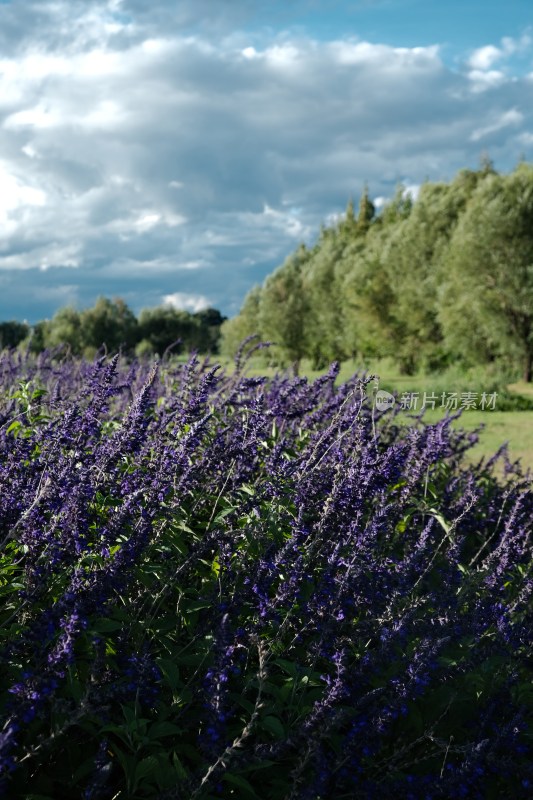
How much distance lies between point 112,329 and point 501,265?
37.9 meters

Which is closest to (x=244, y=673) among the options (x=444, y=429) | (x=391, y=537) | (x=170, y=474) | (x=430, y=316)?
(x=170, y=474)

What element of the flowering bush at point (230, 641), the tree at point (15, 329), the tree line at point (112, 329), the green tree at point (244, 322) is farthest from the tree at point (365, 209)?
the flowering bush at point (230, 641)

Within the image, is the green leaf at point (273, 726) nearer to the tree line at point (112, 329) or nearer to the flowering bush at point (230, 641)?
the flowering bush at point (230, 641)

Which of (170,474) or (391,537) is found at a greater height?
(170,474)

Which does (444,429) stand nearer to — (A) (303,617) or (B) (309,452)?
(B) (309,452)

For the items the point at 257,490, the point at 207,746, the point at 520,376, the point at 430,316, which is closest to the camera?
the point at 207,746

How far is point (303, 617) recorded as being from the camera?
3564mm

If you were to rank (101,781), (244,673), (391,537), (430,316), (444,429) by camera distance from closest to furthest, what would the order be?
(101,781)
(244,673)
(391,537)
(444,429)
(430,316)

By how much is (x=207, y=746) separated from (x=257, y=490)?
231cm

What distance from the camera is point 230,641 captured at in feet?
9.00

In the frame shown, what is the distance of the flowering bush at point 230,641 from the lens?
8.63ft

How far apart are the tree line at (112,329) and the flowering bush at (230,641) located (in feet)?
153

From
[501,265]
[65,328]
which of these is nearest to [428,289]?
[501,265]

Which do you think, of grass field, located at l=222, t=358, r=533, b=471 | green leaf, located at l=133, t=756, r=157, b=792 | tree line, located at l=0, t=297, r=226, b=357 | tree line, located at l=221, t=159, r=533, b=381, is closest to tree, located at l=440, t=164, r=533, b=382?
tree line, located at l=221, t=159, r=533, b=381
